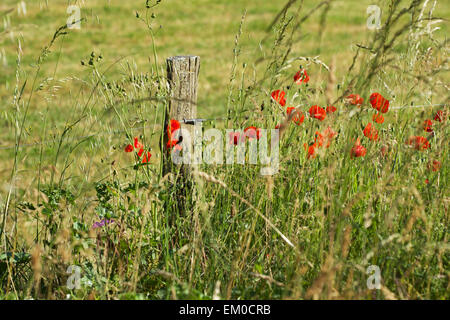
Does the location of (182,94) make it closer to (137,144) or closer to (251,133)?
(137,144)

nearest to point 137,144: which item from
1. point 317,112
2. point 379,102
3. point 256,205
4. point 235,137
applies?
point 235,137

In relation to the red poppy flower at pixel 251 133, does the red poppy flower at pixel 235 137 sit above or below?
below

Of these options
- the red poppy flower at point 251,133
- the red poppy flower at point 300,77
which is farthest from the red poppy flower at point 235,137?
the red poppy flower at point 300,77

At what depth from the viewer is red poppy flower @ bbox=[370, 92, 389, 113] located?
2.44 meters

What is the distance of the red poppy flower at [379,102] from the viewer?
244 centimetres

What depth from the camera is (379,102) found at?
2451mm

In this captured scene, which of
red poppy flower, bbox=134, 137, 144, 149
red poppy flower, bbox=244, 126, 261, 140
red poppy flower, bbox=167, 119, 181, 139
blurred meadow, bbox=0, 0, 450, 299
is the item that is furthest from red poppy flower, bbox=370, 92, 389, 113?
red poppy flower, bbox=134, 137, 144, 149

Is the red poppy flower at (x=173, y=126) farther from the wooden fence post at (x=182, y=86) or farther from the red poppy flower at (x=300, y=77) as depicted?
the red poppy flower at (x=300, y=77)

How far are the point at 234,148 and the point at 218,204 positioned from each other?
0.93 ft

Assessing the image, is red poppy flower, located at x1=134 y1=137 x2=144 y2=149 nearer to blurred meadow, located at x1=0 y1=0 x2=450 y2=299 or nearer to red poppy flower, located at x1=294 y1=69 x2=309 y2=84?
blurred meadow, located at x1=0 y1=0 x2=450 y2=299

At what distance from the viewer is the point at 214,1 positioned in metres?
14.9

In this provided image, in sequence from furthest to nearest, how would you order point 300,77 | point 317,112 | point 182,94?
1. point 182,94
2. point 300,77
3. point 317,112

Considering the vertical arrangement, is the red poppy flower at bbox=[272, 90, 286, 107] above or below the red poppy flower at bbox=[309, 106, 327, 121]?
above
